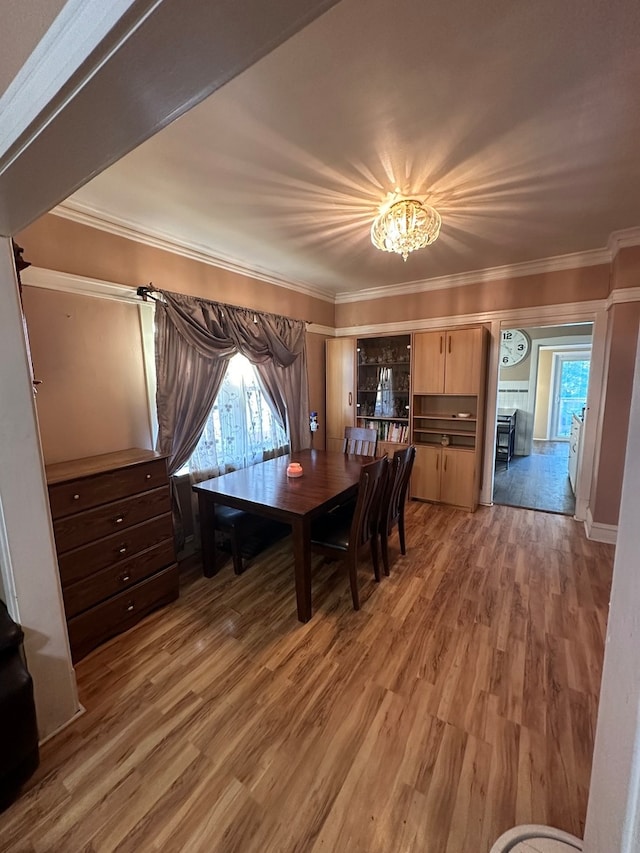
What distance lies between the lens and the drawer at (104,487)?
1687 millimetres

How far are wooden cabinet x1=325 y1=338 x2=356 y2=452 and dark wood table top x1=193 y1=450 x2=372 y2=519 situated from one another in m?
1.36

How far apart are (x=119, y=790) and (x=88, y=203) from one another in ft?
9.68

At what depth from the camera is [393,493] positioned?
2.48 metres

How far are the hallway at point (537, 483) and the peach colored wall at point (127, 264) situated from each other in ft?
12.0

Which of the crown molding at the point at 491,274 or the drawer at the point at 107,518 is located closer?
the drawer at the point at 107,518

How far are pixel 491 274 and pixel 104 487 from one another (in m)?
3.94

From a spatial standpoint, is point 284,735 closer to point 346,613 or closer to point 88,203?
point 346,613

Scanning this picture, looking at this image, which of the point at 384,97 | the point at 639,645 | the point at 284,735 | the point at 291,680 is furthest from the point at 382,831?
the point at 384,97

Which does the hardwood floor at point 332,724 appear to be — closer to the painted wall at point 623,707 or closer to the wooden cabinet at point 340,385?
the painted wall at point 623,707

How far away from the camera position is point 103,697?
159 cm

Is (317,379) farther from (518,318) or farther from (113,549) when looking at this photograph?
(113,549)

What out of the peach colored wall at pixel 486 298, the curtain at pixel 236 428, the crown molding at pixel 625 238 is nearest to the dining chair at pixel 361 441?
the curtain at pixel 236 428

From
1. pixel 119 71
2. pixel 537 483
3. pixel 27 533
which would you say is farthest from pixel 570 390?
pixel 27 533

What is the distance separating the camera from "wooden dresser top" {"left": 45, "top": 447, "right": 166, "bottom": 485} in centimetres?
175
